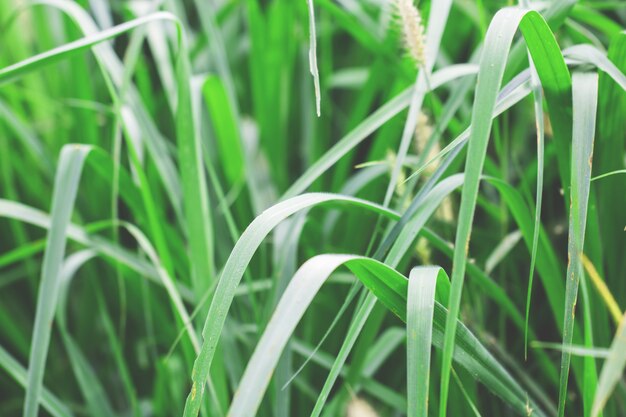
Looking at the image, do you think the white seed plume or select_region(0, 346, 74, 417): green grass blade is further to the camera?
select_region(0, 346, 74, 417): green grass blade

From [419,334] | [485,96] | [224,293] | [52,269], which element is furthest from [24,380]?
[485,96]

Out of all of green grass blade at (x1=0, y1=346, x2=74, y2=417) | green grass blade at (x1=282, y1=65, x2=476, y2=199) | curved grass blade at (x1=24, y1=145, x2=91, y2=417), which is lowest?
green grass blade at (x1=0, y1=346, x2=74, y2=417)

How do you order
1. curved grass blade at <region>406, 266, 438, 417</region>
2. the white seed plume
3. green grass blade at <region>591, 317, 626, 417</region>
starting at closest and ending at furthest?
green grass blade at <region>591, 317, 626, 417</region> → curved grass blade at <region>406, 266, 438, 417</region> → the white seed plume

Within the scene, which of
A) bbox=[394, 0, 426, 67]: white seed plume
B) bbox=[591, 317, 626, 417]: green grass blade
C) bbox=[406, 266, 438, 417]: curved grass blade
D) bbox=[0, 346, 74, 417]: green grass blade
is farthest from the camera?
bbox=[0, 346, 74, 417]: green grass blade

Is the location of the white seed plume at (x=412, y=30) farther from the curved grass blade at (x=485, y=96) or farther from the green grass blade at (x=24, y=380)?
the green grass blade at (x=24, y=380)

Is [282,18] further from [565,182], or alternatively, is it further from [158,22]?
[565,182]

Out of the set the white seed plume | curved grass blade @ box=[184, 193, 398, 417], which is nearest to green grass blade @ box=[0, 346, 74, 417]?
curved grass blade @ box=[184, 193, 398, 417]

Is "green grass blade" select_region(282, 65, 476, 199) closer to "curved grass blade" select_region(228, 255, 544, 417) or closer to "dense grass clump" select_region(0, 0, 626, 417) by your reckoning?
"dense grass clump" select_region(0, 0, 626, 417)

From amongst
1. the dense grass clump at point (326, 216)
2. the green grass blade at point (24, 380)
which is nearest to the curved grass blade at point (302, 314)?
the dense grass clump at point (326, 216)
